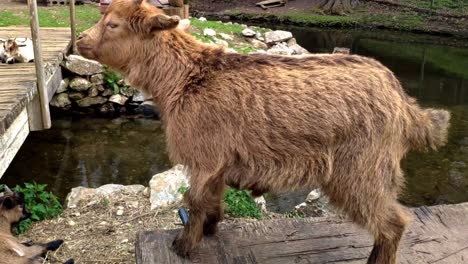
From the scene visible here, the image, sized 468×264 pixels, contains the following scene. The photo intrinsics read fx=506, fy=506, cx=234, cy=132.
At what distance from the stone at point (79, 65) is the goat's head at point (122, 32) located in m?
6.20

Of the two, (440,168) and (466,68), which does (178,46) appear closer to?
(440,168)

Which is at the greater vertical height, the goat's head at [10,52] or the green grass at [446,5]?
the goat's head at [10,52]

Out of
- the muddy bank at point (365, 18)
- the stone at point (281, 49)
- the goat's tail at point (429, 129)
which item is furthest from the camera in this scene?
the muddy bank at point (365, 18)

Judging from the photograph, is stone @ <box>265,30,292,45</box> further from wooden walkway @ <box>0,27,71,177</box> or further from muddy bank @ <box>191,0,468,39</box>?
muddy bank @ <box>191,0,468,39</box>

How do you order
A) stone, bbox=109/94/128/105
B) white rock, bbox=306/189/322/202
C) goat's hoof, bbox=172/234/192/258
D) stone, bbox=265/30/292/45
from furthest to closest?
stone, bbox=265/30/292/45 → stone, bbox=109/94/128/105 → white rock, bbox=306/189/322/202 → goat's hoof, bbox=172/234/192/258

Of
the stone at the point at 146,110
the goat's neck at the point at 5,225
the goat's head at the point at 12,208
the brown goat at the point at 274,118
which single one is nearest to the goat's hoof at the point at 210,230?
the brown goat at the point at 274,118

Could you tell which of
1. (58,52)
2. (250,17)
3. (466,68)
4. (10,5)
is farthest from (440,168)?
(250,17)

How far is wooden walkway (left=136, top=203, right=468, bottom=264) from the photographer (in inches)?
139

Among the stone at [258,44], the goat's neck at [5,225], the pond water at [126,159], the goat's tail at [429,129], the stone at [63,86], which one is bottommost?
the pond water at [126,159]

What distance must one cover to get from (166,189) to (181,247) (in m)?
1.94

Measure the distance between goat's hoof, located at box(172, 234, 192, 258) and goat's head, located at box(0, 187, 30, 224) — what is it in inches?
72.6

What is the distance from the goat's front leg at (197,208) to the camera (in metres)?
3.04

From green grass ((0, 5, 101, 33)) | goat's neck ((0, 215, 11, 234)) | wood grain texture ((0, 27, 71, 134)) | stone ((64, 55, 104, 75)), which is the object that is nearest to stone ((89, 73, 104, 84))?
stone ((64, 55, 104, 75))

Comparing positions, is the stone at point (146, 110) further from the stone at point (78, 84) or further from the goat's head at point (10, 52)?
the goat's head at point (10, 52)
